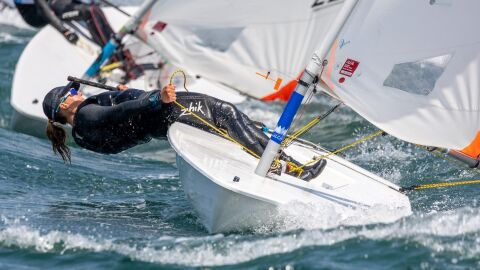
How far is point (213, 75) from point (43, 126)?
1.61 meters

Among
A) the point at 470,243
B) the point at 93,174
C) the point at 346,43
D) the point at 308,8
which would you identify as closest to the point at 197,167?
the point at 346,43

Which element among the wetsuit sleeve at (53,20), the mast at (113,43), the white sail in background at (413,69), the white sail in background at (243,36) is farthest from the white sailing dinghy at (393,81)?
the wetsuit sleeve at (53,20)

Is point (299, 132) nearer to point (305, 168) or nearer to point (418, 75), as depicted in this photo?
point (305, 168)

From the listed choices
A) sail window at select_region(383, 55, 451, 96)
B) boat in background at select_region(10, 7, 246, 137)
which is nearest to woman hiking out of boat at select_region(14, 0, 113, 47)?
boat in background at select_region(10, 7, 246, 137)

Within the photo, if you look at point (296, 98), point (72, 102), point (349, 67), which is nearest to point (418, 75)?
point (349, 67)

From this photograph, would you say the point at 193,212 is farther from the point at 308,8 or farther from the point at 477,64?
the point at 308,8

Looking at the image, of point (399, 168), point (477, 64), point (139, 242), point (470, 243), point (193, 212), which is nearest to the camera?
point (470, 243)

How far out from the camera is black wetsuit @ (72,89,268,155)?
5.51 metres

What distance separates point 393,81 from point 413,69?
127 millimetres

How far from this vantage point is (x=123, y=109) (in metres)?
5.42

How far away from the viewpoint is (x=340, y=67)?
17.0 feet

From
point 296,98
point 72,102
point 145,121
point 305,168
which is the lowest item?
point 72,102

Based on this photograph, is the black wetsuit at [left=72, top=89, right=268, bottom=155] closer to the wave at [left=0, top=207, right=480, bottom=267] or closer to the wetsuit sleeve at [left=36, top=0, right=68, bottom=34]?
the wave at [left=0, top=207, right=480, bottom=267]

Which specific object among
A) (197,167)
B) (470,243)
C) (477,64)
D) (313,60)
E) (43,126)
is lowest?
(43,126)
